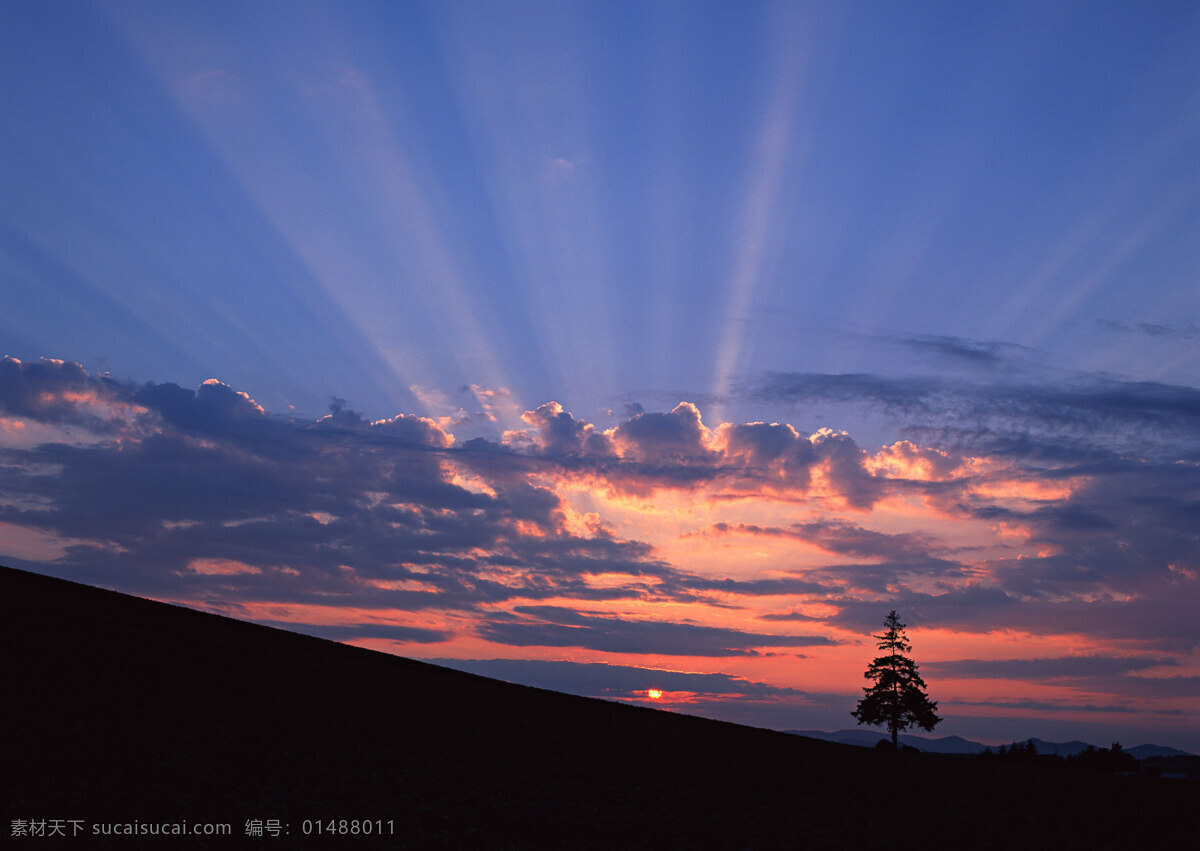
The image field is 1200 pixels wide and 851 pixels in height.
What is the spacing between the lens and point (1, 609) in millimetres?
51062

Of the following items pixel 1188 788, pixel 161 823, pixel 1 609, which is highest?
pixel 1 609

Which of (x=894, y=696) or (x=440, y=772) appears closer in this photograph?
(x=440, y=772)

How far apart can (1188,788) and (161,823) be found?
4471 cm

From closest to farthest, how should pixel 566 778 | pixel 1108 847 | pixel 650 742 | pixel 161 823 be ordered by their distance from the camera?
pixel 161 823 → pixel 1108 847 → pixel 566 778 → pixel 650 742

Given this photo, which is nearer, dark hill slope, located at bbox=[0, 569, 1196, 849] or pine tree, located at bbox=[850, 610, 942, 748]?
dark hill slope, located at bbox=[0, 569, 1196, 849]

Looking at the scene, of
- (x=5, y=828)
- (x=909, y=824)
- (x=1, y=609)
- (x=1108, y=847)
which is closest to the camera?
(x=5, y=828)

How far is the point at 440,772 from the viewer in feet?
92.2

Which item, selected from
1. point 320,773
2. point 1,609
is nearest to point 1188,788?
point 320,773

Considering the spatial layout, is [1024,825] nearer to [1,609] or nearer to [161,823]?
[161,823]

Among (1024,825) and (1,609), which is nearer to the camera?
(1024,825)

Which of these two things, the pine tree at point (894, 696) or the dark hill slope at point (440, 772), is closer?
the dark hill slope at point (440, 772)

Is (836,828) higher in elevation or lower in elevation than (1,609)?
lower

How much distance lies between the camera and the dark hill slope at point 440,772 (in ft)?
72.1

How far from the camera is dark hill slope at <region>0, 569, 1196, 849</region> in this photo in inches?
866
